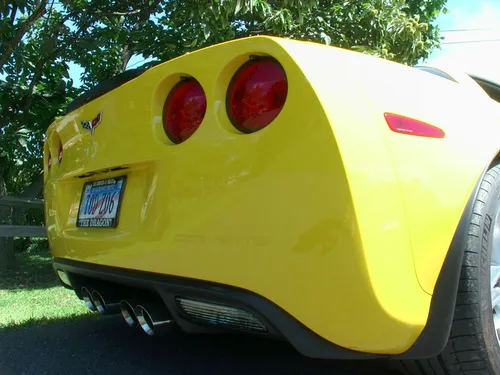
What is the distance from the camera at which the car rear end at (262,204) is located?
4.66 feet

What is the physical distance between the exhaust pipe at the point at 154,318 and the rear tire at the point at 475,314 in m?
1.01

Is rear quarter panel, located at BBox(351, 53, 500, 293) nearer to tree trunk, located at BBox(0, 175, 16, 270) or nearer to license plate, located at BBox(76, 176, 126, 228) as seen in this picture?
license plate, located at BBox(76, 176, 126, 228)

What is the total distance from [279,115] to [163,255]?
673 mm

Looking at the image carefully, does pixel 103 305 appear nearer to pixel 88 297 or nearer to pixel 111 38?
pixel 88 297

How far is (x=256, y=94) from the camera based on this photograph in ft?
5.50

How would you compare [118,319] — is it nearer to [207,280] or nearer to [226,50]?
[207,280]

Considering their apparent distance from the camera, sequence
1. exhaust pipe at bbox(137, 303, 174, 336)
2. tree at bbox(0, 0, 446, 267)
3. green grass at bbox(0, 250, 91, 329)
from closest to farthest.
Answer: exhaust pipe at bbox(137, 303, 174, 336) < green grass at bbox(0, 250, 91, 329) < tree at bbox(0, 0, 446, 267)

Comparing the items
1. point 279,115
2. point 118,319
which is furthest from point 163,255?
point 118,319

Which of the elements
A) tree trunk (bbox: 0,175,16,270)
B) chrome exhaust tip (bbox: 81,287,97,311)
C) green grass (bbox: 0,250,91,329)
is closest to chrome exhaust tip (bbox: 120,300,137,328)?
chrome exhaust tip (bbox: 81,287,97,311)

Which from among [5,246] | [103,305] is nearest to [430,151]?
[103,305]

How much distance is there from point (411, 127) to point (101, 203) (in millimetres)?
1373

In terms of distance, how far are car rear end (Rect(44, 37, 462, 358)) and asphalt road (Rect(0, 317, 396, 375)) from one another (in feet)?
1.87

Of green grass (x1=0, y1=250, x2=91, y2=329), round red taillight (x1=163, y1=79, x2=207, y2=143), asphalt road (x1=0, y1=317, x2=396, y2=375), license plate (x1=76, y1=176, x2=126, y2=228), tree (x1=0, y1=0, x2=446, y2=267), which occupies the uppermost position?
tree (x1=0, y1=0, x2=446, y2=267)

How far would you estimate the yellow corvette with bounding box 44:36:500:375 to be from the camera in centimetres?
143
